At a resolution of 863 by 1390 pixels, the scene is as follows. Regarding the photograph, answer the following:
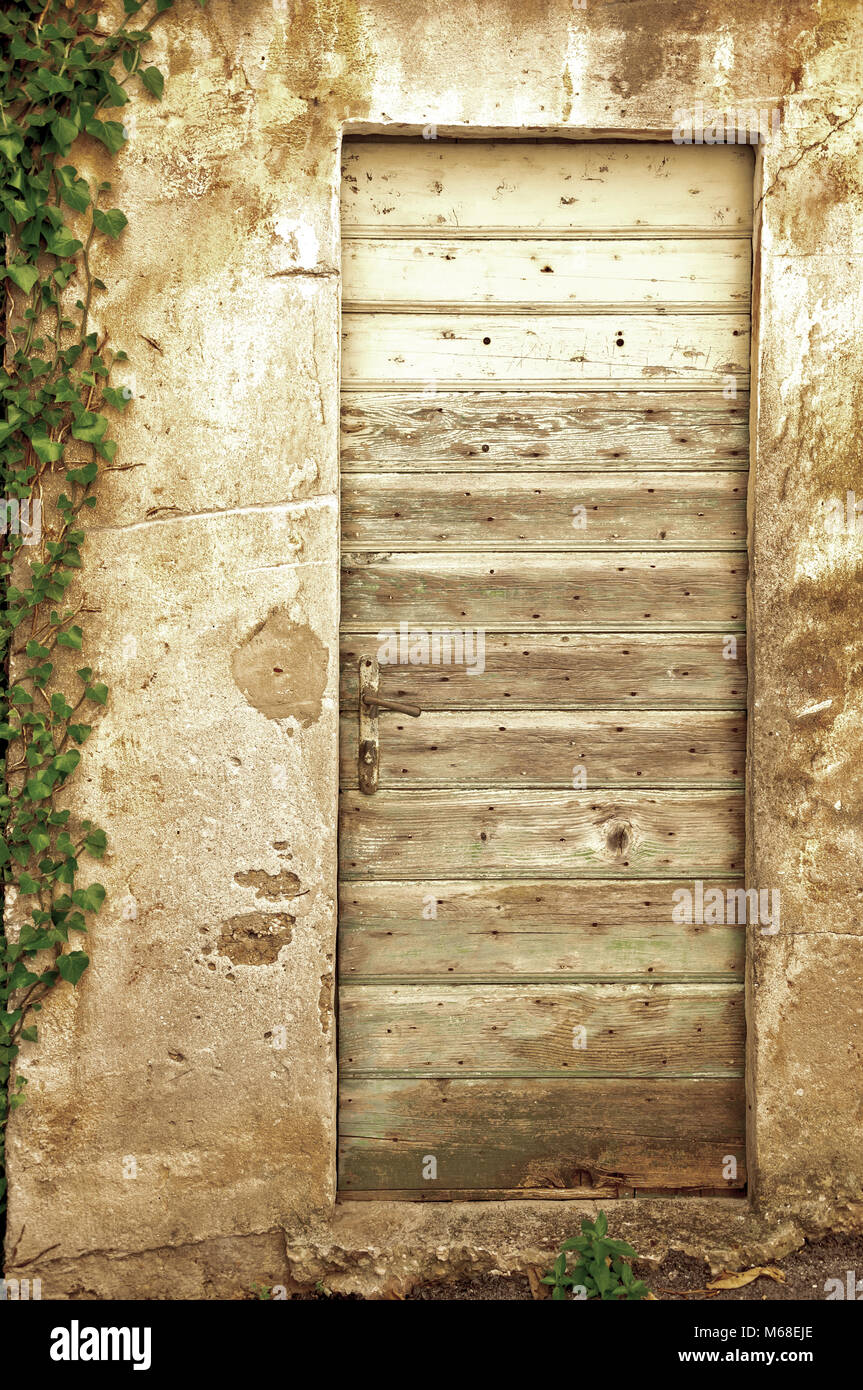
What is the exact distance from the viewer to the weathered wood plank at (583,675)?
105 inches

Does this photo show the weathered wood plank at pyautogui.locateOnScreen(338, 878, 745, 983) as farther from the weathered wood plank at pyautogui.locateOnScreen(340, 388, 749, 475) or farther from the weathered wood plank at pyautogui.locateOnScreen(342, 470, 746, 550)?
the weathered wood plank at pyautogui.locateOnScreen(340, 388, 749, 475)

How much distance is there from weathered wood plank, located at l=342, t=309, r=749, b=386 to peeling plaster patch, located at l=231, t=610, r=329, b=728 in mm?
698

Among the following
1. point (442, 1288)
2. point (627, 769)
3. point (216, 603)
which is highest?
point (216, 603)

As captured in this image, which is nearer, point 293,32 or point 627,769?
point 293,32

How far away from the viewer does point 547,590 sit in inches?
105

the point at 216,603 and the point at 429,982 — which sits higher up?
the point at 216,603

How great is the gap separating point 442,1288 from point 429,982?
0.74 metres

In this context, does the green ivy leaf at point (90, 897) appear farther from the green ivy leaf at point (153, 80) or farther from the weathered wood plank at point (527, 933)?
the green ivy leaf at point (153, 80)

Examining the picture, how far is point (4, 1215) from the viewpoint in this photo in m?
2.57

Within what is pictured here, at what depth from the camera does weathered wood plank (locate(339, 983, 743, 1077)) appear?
8.75 ft

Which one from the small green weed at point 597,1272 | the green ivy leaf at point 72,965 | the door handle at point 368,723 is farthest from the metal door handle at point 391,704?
the small green weed at point 597,1272

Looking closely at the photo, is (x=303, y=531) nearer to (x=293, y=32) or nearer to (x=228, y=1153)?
(x=293, y=32)

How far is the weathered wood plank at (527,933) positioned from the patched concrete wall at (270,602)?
18cm

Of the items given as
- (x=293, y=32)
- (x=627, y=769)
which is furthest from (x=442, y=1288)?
(x=293, y=32)
